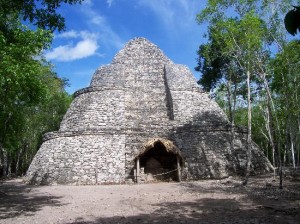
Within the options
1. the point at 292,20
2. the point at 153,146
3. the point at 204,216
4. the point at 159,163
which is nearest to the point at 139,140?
the point at 159,163

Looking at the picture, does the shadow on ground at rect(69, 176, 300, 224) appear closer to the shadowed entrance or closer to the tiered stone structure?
the shadowed entrance

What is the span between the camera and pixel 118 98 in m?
22.5

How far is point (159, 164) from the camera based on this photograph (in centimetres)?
1812

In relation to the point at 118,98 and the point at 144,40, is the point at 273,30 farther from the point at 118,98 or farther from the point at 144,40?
the point at 144,40

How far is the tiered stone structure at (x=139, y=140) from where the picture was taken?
57.4 ft

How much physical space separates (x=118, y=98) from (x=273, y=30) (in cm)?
1115

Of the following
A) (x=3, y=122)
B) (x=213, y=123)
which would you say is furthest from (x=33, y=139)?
(x=213, y=123)

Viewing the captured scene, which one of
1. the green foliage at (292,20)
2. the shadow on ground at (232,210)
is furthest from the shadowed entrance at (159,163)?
the green foliage at (292,20)

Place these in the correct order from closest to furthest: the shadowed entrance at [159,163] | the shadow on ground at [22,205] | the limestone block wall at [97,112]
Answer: the shadow on ground at [22,205], the shadowed entrance at [159,163], the limestone block wall at [97,112]

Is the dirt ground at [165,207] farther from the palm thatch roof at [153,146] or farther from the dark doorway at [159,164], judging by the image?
the dark doorway at [159,164]

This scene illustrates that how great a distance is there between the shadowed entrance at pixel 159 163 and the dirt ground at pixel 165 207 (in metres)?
3.73

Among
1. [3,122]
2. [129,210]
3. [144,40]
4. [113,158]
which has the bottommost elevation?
[129,210]

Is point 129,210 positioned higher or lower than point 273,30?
lower

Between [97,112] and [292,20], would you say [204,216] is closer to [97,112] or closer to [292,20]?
[292,20]
